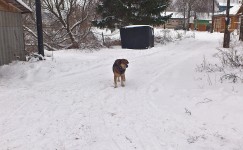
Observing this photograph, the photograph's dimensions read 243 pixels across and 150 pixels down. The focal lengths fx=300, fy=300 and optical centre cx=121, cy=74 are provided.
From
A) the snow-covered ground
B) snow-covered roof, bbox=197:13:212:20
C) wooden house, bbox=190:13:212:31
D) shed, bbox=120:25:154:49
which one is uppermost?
snow-covered roof, bbox=197:13:212:20

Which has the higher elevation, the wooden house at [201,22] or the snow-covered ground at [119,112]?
the wooden house at [201,22]

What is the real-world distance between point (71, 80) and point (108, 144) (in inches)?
223

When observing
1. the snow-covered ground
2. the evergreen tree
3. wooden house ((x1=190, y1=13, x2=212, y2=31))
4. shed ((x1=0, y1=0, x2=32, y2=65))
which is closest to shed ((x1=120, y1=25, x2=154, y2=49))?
the evergreen tree

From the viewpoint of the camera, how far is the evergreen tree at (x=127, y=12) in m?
24.2

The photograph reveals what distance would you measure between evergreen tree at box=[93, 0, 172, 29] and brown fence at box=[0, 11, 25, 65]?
36.8 ft

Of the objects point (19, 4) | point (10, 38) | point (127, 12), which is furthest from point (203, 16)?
point (10, 38)

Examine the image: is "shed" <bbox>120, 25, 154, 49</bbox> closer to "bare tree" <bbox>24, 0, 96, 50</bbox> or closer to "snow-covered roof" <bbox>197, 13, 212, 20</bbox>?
"bare tree" <bbox>24, 0, 96, 50</bbox>

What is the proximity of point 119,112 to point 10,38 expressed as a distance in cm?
813

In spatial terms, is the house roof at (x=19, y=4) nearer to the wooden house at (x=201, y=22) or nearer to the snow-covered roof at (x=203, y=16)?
the wooden house at (x=201, y=22)

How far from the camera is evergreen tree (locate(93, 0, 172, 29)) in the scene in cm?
2422

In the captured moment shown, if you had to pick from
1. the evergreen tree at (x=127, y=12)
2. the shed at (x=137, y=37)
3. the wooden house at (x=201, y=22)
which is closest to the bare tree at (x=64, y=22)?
the evergreen tree at (x=127, y=12)

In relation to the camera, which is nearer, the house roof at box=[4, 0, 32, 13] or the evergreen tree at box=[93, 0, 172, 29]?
the house roof at box=[4, 0, 32, 13]

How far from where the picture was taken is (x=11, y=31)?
1277 cm

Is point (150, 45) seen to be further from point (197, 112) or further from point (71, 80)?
point (197, 112)
